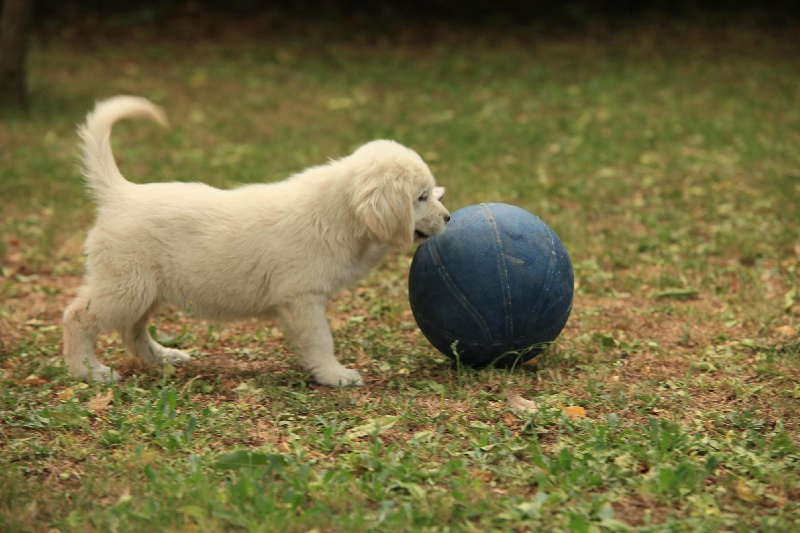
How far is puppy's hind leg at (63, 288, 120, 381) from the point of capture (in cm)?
489

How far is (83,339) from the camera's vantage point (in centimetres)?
496

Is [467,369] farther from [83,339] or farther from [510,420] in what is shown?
[83,339]

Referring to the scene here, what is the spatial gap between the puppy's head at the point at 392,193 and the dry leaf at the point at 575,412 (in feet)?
3.81

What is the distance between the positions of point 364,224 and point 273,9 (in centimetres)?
1526

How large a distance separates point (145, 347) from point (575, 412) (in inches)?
98.3

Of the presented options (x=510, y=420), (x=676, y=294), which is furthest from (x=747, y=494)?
(x=676, y=294)

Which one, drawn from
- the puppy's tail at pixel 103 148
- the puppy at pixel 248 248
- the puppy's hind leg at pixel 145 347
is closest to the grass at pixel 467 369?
the puppy's hind leg at pixel 145 347

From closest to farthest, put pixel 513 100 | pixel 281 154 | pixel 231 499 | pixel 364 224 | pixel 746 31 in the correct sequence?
pixel 231 499
pixel 364 224
pixel 281 154
pixel 513 100
pixel 746 31

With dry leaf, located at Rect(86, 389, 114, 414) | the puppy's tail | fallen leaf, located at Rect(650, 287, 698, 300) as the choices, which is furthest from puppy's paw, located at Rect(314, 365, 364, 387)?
fallen leaf, located at Rect(650, 287, 698, 300)

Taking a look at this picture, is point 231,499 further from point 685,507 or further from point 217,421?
point 685,507

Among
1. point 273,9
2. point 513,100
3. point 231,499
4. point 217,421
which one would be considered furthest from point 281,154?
point 273,9

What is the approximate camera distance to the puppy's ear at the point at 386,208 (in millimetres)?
4695

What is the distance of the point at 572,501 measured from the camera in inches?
142

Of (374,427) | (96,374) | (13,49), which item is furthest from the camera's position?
(13,49)
